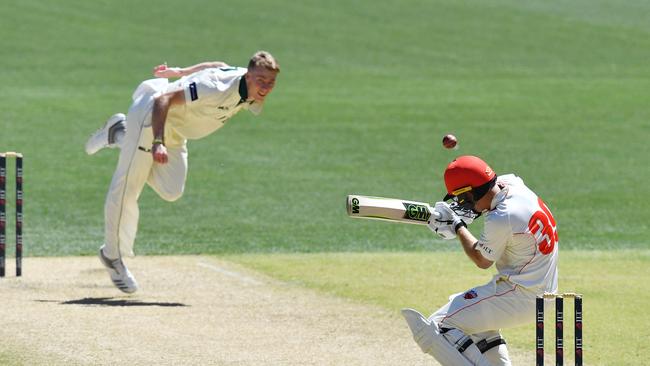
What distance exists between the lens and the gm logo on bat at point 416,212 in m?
7.60

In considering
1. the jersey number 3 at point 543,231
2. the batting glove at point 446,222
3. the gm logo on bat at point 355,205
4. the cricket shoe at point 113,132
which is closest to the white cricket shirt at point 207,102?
the cricket shoe at point 113,132

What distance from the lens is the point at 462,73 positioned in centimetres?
2872

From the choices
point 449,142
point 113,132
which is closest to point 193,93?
point 113,132

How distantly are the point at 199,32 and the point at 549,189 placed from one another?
15740 millimetres

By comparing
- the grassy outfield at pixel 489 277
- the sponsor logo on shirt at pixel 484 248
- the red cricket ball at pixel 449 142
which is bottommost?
the grassy outfield at pixel 489 277

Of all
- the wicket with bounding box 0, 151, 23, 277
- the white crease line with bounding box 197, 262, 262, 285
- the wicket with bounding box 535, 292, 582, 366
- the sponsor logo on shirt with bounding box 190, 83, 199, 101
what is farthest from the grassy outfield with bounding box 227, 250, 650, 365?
the wicket with bounding box 0, 151, 23, 277

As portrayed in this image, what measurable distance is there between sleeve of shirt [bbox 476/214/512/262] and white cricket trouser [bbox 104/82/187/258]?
4.96 metres

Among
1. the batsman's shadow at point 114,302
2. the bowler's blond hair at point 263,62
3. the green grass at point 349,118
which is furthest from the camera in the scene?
the green grass at point 349,118

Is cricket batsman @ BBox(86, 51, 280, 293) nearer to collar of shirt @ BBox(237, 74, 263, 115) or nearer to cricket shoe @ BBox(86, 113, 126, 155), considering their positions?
collar of shirt @ BBox(237, 74, 263, 115)

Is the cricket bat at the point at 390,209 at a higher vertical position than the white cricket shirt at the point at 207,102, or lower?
lower

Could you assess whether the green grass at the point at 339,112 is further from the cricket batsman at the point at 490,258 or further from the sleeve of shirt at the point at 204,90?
the cricket batsman at the point at 490,258

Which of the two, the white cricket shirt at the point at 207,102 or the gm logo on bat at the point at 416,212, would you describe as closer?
the gm logo on bat at the point at 416,212

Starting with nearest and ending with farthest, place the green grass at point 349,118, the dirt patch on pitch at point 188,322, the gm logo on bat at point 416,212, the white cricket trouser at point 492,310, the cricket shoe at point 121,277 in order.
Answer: the white cricket trouser at point 492,310 → the gm logo on bat at point 416,212 → the dirt patch on pitch at point 188,322 → the cricket shoe at point 121,277 → the green grass at point 349,118

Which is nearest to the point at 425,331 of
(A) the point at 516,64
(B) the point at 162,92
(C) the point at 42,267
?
(B) the point at 162,92
